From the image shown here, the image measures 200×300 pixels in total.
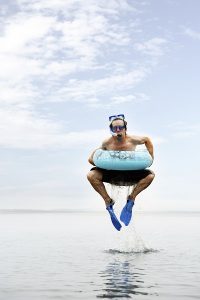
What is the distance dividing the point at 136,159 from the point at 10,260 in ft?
32.8

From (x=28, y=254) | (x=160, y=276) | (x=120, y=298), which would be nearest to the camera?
(x=120, y=298)

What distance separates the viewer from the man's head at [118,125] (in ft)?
49.9

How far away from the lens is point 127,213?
15711 millimetres

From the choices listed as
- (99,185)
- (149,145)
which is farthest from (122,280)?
(149,145)

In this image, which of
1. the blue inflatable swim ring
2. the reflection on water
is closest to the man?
the blue inflatable swim ring

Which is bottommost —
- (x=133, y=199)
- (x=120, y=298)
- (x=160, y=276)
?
(x=120, y=298)

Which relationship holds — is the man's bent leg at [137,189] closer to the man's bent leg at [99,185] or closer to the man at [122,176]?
the man at [122,176]

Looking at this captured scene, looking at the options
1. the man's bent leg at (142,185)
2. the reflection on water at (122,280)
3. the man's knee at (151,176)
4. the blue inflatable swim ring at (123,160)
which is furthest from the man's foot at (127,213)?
the reflection on water at (122,280)

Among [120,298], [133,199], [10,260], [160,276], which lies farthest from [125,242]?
[120,298]

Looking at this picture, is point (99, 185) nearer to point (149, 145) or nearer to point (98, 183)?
point (98, 183)

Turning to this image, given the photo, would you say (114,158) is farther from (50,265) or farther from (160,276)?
(50,265)

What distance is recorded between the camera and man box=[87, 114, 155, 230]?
15.7 metres

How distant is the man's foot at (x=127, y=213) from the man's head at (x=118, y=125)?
1.86 meters

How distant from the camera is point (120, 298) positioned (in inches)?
537
